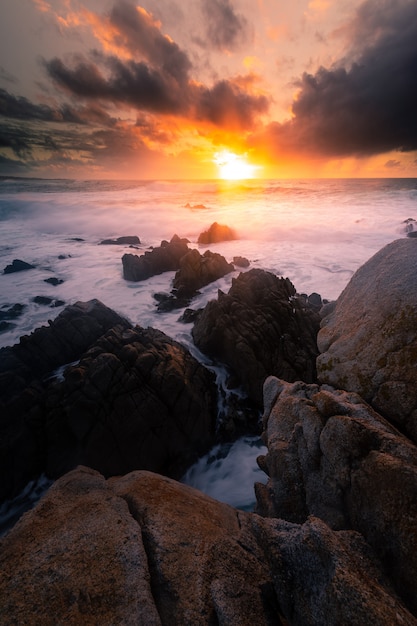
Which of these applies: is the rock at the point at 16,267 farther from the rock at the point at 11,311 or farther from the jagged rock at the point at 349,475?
the jagged rock at the point at 349,475

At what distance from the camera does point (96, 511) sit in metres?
6.05

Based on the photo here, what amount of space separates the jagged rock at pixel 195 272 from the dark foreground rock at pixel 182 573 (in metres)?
25.3

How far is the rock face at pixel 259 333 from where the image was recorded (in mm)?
17203

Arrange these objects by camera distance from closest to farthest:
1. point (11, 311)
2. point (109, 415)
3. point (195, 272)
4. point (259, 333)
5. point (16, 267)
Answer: point (109, 415)
point (259, 333)
point (11, 311)
point (195, 272)
point (16, 267)

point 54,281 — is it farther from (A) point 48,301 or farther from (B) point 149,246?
(B) point 149,246

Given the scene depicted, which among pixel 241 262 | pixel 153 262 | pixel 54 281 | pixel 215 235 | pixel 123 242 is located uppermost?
pixel 215 235

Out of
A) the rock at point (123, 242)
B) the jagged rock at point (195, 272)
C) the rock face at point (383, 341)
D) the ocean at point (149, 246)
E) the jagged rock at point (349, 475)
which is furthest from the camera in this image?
the rock at point (123, 242)

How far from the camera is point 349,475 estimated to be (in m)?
5.60

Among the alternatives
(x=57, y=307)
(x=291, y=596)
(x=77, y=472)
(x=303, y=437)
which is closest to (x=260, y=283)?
(x=303, y=437)

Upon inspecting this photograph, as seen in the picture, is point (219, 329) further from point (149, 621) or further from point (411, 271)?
point (149, 621)

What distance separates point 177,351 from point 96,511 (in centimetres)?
1131

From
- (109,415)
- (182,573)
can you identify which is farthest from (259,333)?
(182,573)

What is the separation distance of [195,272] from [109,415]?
21564 millimetres

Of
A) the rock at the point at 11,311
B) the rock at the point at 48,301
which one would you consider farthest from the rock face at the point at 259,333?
the rock at the point at 11,311
